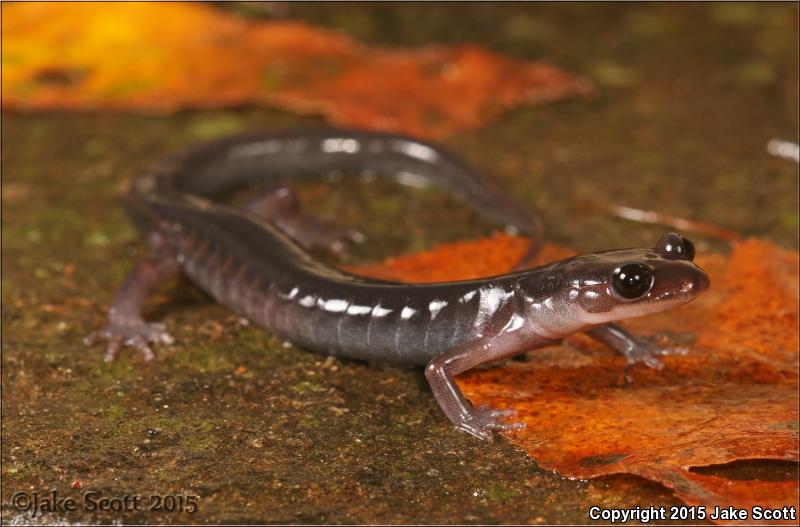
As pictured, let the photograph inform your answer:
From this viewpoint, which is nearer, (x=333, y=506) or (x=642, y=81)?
(x=333, y=506)

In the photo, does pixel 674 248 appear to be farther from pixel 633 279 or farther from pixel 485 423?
pixel 485 423

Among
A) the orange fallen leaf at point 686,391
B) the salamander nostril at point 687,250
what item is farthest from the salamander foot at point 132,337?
the salamander nostril at point 687,250

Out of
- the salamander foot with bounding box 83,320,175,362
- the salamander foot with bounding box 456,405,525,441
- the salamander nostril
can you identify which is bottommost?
the salamander foot with bounding box 83,320,175,362

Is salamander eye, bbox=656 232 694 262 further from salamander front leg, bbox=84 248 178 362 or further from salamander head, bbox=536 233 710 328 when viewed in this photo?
salamander front leg, bbox=84 248 178 362

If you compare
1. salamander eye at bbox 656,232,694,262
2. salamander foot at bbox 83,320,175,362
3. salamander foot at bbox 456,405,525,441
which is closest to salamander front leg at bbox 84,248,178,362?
salamander foot at bbox 83,320,175,362

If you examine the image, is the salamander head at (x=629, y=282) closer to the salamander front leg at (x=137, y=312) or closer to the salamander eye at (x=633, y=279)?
the salamander eye at (x=633, y=279)

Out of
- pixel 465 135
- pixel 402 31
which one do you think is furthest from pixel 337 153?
pixel 402 31

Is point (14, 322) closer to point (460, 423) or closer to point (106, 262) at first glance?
point (106, 262)
